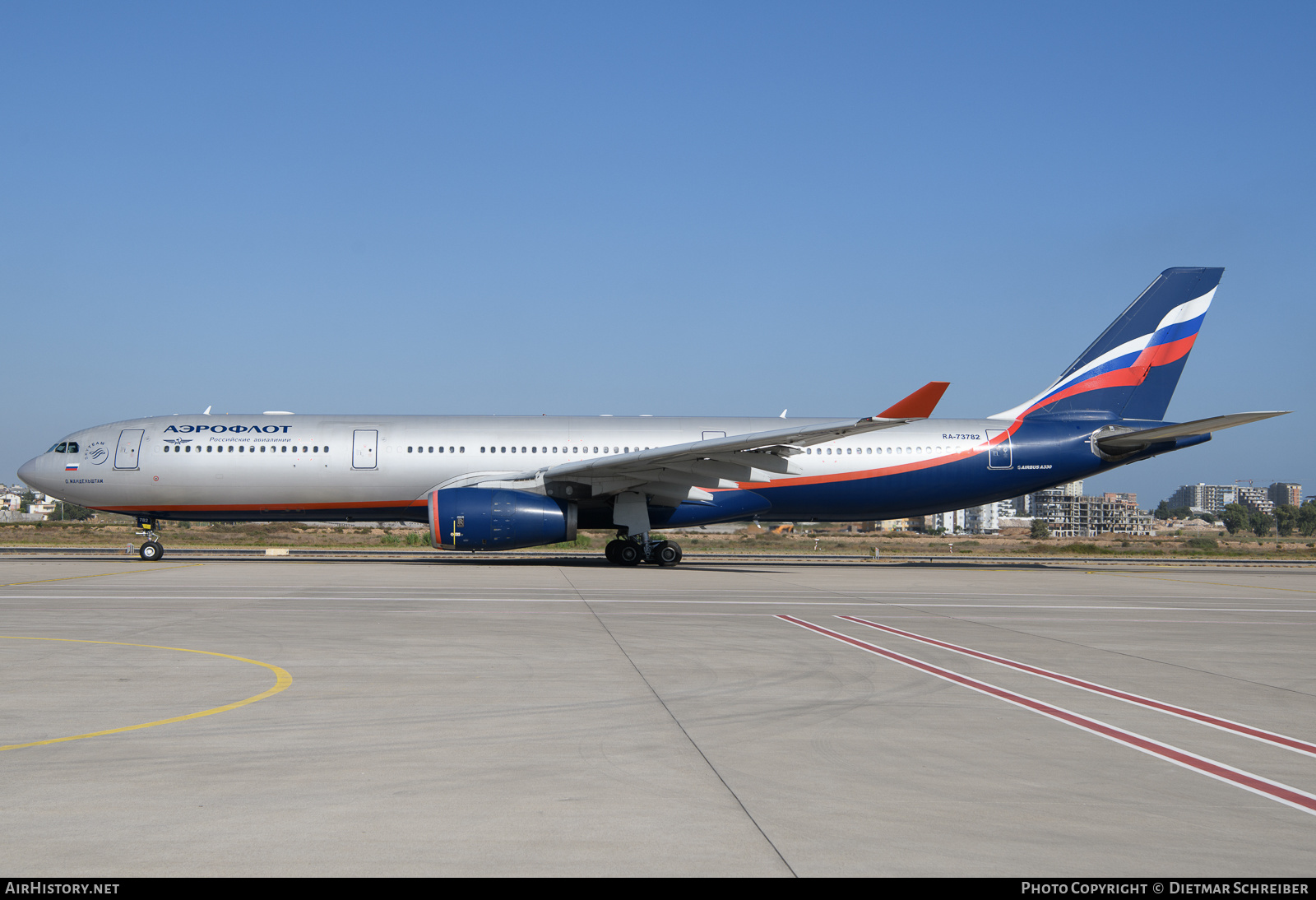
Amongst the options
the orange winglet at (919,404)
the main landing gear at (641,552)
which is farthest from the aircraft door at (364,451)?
the orange winglet at (919,404)

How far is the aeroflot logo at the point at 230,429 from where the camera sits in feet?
79.8

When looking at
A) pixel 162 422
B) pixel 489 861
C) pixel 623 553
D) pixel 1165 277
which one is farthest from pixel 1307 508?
pixel 489 861

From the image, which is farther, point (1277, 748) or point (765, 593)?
point (765, 593)

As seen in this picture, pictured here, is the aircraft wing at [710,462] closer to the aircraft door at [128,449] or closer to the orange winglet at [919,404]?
the orange winglet at [919,404]

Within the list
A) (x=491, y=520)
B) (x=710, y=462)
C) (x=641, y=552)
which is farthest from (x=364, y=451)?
(x=710, y=462)

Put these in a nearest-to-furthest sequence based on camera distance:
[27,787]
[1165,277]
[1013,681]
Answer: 1. [27,787]
2. [1013,681]
3. [1165,277]

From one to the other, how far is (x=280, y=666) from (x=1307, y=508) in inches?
6051

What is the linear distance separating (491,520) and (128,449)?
10434 mm

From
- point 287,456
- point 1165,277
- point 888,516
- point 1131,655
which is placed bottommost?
point 1131,655

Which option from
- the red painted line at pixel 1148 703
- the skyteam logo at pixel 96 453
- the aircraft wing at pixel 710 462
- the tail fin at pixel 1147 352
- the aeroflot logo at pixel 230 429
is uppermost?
the tail fin at pixel 1147 352

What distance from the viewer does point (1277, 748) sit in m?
6.00

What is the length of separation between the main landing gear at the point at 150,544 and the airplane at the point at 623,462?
0.18 feet

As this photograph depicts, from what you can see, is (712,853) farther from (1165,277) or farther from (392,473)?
(1165,277)

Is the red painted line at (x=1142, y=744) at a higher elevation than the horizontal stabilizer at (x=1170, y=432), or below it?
below
